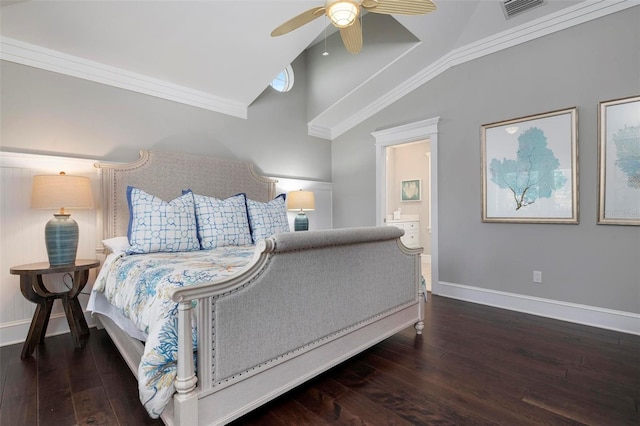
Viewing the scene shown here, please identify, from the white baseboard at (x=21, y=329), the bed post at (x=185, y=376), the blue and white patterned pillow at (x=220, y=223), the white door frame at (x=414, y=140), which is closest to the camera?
the bed post at (x=185, y=376)

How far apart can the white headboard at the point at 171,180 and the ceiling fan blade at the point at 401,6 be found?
7.60 ft

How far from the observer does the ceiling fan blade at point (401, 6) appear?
2.04 m

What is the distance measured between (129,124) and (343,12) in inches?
93.9

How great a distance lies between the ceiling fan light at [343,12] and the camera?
1.97 m

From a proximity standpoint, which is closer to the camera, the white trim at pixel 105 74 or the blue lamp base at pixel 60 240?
the blue lamp base at pixel 60 240

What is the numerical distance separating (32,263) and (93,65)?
1828 millimetres

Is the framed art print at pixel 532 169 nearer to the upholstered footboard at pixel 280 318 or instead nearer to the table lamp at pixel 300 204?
the upholstered footboard at pixel 280 318

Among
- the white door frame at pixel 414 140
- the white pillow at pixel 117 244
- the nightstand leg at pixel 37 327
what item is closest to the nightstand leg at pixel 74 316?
the nightstand leg at pixel 37 327

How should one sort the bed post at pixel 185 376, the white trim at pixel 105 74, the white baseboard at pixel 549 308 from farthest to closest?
the white baseboard at pixel 549 308
the white trim at pixel 105 74
the bed post at pixel 185 376

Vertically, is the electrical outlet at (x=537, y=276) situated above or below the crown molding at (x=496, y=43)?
below

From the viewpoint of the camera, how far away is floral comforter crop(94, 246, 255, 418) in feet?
4.11

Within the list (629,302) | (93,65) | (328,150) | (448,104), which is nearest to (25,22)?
(93,65)

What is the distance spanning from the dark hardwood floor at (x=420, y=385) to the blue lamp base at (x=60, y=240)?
687mm

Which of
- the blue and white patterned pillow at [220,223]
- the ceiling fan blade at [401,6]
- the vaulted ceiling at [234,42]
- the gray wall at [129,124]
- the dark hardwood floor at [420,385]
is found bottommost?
the dark hardwood floor at [420,385]
